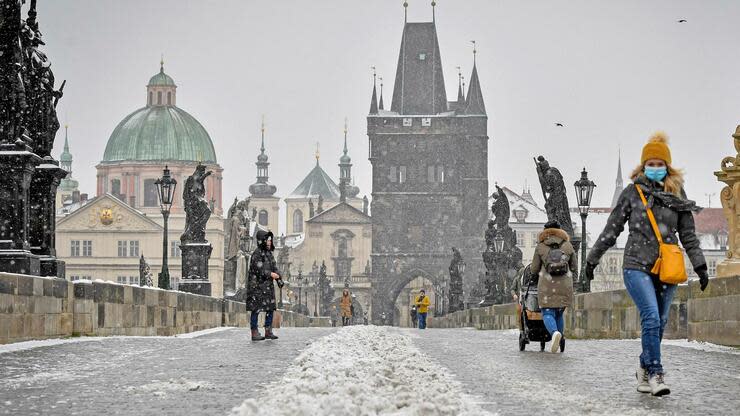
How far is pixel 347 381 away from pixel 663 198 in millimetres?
2393

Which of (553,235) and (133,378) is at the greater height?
(553,235)

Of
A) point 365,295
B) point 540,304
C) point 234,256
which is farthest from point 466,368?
point 365,295

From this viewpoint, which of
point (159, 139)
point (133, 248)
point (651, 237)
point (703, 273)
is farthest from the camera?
point (159, 139)

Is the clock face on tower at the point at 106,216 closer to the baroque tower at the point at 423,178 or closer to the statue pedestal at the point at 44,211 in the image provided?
the baroque tower at the point at 423,178

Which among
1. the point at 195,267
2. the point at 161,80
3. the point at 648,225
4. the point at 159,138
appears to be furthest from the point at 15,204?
the point at 161,80

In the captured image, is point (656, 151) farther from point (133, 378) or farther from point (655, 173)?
point (133, 378)

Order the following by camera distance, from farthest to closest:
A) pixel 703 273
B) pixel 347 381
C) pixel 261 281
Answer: pixel 261 281, pixel 703 273, pixel 347 381

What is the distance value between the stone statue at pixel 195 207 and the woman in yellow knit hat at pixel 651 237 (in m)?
22.8

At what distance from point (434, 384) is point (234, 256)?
114ft

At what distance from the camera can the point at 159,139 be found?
472ft

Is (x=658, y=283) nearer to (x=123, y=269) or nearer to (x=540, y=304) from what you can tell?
(x=540, y=304)

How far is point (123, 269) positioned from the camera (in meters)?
130

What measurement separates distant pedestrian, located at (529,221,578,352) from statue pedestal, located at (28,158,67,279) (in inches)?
287

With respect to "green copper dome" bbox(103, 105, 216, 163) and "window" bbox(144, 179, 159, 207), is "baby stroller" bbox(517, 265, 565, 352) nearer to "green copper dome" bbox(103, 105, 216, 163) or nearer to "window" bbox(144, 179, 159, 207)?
"green copper dome" bbox(103, 105, 216, 163)
